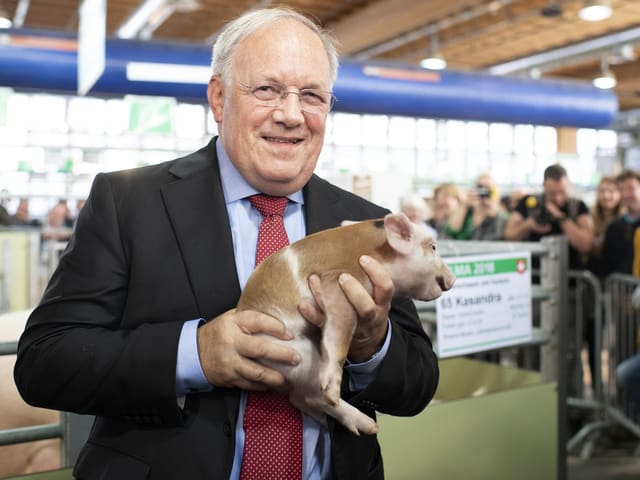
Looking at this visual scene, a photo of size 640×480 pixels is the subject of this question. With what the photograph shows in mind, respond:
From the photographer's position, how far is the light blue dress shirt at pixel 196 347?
4.07 ft

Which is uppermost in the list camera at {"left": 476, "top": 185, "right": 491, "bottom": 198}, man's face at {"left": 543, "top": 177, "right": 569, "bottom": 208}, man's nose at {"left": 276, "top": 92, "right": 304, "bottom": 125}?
camera at {"left": 476, "top": 185, "right": 491, "bottom": 198}

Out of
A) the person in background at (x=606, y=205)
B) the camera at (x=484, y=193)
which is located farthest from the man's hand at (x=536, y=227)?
the camera at (x=484, y=193)

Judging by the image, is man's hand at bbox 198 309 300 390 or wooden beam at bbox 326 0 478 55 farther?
wooden beam at bbox 326 0 478 55

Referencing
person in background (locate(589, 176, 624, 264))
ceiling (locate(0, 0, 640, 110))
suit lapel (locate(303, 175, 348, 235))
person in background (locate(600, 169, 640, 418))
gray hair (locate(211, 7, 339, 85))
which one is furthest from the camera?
ceiling (locate(0, 0, 640, 110))

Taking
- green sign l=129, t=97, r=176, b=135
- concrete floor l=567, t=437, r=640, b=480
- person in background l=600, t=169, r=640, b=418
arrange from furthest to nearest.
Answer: green sign l=129, t=97, r=176, b=135, person in background l=600, t=169, r=640, b=418, concrete floor l=567, t=437, r=640, b=480

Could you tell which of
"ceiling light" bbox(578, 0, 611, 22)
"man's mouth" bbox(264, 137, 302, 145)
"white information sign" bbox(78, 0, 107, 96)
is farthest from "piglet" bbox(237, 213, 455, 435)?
"ceiling light" bbox(578, 0, 611, 22)

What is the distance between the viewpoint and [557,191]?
16.2 feet

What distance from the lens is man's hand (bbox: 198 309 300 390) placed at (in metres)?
1.17

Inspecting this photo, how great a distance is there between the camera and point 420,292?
1.37 m

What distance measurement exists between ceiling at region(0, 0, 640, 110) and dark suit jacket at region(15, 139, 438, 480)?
811 cm

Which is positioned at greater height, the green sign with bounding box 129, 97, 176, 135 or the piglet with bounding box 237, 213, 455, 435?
the green sign with bounding box 129, 97, 176, 135

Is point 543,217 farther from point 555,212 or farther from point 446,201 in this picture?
point 446,201

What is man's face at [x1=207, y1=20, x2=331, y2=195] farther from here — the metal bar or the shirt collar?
the metal bar

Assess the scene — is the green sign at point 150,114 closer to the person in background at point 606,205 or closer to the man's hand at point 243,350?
the person in background at point 606,205
